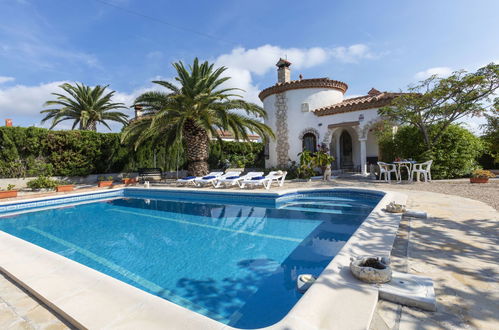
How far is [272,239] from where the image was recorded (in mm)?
5227

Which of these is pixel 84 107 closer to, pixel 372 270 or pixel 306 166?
pixel 306 166

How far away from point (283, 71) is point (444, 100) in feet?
34.3

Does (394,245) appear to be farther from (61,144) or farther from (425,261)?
(61,144)

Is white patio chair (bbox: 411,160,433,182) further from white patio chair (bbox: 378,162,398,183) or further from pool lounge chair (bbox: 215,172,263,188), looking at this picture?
pool lounge chair (bbox: 215,172,263,188)

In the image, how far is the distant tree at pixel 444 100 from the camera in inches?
398

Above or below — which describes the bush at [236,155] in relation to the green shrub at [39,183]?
above

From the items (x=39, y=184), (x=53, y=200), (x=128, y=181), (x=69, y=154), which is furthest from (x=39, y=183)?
(x=128, y=181)

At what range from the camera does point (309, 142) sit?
1794 cm

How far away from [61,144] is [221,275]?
49.6ft

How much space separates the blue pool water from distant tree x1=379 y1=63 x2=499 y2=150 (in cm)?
564

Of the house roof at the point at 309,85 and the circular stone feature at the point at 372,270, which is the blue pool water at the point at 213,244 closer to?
the circular stone feature at the point at 372,270

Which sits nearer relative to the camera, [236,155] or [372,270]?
[372,270]

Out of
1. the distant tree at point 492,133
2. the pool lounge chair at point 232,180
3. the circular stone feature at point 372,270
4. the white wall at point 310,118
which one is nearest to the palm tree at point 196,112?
the pool lounge chair at point 232,180

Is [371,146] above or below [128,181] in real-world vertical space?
above
